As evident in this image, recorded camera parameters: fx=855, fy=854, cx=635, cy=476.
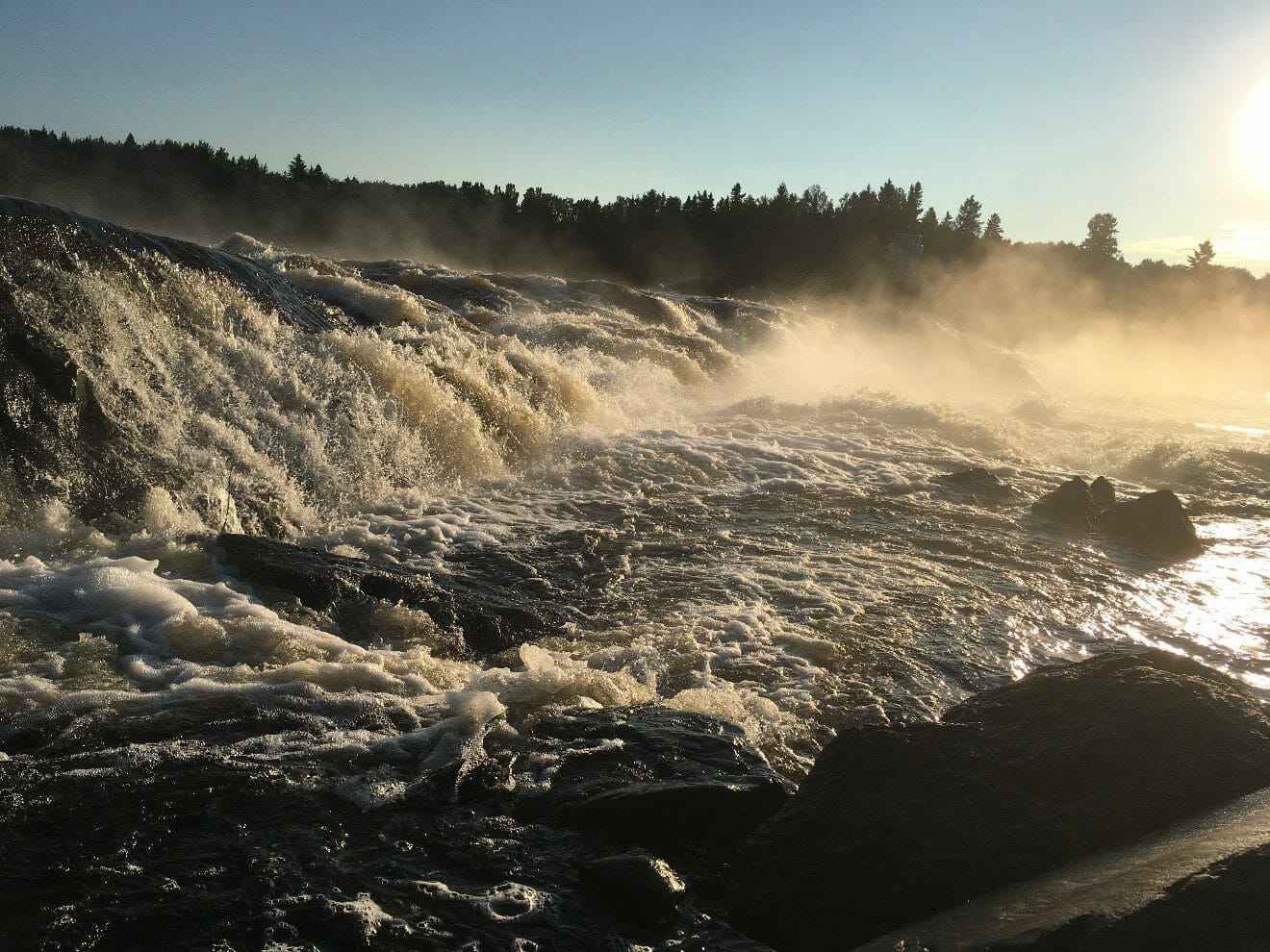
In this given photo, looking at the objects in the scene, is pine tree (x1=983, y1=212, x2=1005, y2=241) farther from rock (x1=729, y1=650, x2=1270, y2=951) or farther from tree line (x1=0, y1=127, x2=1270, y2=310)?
rock (x1=729, y1=650, x2=1270, y2=951)

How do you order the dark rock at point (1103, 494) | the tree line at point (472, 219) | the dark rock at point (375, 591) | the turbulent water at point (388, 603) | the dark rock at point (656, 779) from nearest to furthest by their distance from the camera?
the turbulent water at point (388, 603) < the dark rock at point (656, 779) < the dark rock at point (375, 591) < the dark rock at point (1103, 494) < the tree line at point (472, 219)

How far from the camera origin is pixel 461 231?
59.9 m

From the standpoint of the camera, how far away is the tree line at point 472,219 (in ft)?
186

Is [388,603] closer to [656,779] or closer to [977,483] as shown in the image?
[656,779]

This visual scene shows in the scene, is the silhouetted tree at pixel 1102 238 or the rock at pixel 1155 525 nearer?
the rock at pixel 1155 525

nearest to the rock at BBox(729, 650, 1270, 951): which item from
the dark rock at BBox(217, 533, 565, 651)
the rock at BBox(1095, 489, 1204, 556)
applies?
the dark rock at BBox(217, 533, 565, 651)

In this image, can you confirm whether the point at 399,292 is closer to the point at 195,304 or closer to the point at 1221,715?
the point at 195,304

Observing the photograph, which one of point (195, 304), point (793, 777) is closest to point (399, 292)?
point (195, 304)

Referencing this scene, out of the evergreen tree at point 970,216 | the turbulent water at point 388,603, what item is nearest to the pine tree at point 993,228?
the evergreen tree at point 970,216

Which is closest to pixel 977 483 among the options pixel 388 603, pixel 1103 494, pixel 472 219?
pixel 1103 494

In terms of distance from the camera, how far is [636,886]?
3.03 metres

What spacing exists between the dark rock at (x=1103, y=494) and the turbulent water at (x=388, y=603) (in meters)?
0.81

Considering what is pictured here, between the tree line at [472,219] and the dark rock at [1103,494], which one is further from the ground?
the tree line at [472,219]

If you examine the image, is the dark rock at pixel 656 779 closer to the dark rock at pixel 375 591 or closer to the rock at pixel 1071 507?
the dark rock at pixel 375 591
